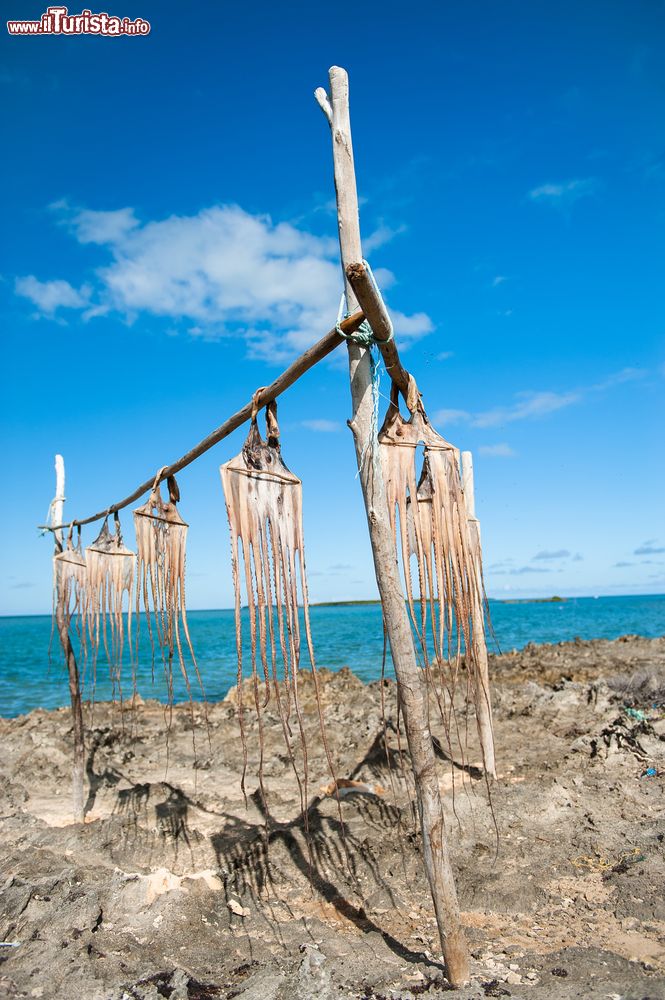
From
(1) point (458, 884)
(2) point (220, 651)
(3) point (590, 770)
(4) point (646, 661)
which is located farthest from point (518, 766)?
(2) point (220, 651)

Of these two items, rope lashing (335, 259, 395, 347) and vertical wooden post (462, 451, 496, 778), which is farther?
vertical wooden post (462, 451, 496, 778)

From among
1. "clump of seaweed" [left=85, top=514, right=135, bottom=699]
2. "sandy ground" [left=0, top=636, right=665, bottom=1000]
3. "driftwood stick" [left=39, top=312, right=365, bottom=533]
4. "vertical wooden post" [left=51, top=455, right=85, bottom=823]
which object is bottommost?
"sandy ground" [left=0, top=636, right=665, bottom=1000]

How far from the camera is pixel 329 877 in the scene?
5.14 m

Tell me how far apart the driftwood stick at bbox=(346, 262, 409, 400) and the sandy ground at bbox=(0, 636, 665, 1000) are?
2067mm

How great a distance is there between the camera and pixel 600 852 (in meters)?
5.32

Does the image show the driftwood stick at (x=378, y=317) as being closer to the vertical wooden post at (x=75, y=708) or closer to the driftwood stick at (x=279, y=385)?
the driftwood stick at (x=279, y=385)

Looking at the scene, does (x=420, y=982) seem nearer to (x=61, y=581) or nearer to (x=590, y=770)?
(x=590, y=770)

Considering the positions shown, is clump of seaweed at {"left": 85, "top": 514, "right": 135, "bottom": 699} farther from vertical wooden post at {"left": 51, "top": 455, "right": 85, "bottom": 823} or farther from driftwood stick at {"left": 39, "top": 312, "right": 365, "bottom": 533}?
driftwood stick at {"left": 39, "top": 312, "right": 365, "bottom": 533}

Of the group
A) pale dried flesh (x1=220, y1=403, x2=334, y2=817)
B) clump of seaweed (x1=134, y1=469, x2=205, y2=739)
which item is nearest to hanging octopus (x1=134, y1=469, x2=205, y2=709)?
clump of seaweed (x1=134, y1=469, x2=205, y2=739)

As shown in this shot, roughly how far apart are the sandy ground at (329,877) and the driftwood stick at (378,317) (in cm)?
207

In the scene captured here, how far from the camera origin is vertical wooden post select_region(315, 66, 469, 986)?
3457 mm

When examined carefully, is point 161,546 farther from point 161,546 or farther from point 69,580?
point 69,580

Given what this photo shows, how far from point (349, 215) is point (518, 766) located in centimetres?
655

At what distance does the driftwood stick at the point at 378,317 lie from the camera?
303 cm
